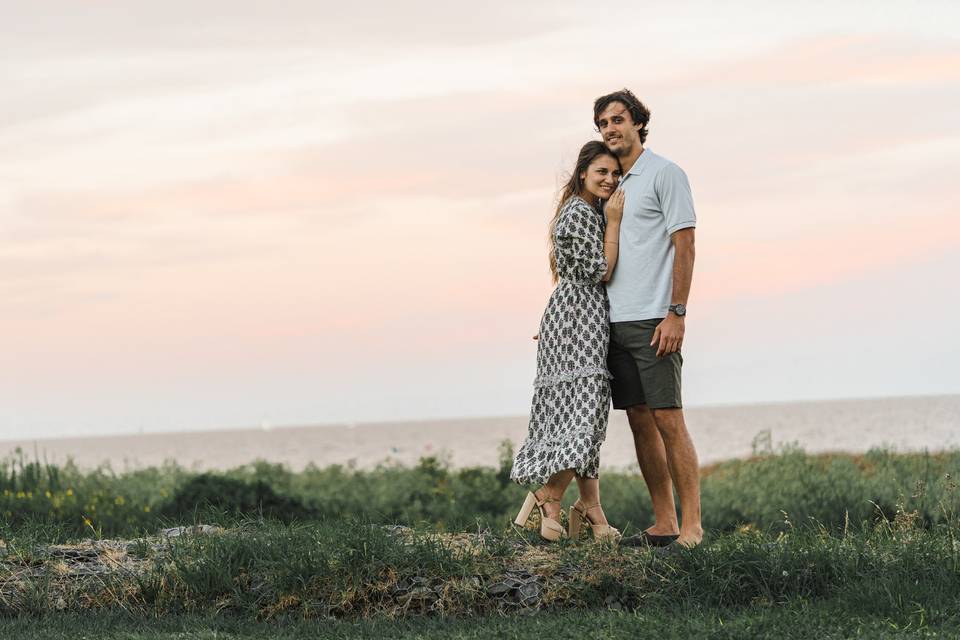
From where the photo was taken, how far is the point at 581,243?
260 inches

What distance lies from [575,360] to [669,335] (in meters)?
0.66

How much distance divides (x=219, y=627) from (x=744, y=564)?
294 centimetres

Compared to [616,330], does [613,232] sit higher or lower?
higher

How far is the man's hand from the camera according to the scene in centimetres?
634

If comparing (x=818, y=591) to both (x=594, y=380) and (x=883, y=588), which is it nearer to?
(x=883, y=588)

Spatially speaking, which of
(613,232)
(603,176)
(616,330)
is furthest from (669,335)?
(603,176)

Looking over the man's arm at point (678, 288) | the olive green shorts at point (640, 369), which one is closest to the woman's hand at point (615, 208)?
the man's arm at point (678, 288)

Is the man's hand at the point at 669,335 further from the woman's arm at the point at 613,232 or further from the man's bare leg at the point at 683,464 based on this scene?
the woman's arm at the point at 613,232

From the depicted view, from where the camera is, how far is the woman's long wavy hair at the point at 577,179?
6.79 meters

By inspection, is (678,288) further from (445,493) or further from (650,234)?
(445,493)

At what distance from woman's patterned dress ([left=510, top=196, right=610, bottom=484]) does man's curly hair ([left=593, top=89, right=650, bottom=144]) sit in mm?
611

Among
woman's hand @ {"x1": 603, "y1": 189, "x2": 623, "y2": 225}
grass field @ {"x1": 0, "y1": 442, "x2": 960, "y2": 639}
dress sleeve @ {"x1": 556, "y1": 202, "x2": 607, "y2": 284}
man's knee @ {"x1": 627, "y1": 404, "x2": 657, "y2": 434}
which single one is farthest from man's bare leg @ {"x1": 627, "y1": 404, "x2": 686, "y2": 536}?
woman's hand @ {"x1": 603, "y1": 189, "x2": 623, "y2": 225}

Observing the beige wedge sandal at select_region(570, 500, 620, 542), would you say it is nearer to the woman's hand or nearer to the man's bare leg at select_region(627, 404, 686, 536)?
the man's bare leg at select_region(627, 404, 686, 536)

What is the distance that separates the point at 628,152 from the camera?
6777 millimetres
